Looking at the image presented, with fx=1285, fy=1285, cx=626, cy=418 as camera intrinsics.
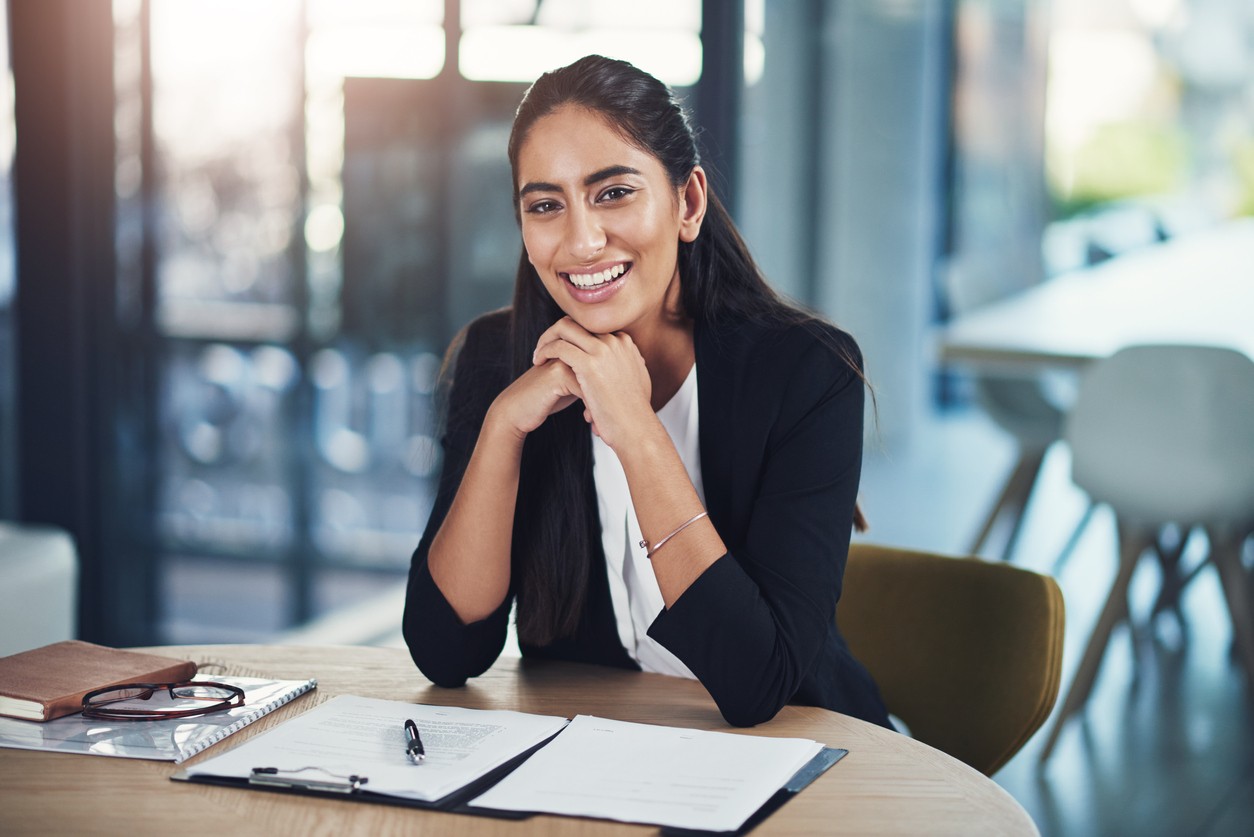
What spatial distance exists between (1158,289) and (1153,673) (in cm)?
177

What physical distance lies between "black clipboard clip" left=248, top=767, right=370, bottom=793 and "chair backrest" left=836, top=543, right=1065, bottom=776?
86cm

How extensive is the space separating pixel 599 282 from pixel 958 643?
0.66 m

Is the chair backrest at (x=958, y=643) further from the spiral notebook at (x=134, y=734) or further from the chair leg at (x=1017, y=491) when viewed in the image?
the chair leg at (x=1017, y=491)

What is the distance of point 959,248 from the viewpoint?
8.13m

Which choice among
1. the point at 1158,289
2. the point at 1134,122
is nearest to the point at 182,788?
the point at 1158,289

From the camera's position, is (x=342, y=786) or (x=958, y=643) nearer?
(x=342, y=786)

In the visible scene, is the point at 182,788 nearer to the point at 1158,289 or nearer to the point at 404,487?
the point at 404,487

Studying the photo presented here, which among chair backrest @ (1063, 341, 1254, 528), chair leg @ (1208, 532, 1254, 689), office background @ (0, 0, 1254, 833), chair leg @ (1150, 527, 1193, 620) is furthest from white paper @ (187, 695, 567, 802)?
chair leg @ (1150, 527, 1193, 620)

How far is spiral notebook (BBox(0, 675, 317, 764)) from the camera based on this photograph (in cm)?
118

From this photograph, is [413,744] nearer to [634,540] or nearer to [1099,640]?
[634,540]

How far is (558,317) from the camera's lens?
1775 mm

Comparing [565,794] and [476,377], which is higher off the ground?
[476,377]

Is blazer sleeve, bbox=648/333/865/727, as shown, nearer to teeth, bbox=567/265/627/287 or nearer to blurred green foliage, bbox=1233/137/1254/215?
teeth, bbox=567/265/627/287

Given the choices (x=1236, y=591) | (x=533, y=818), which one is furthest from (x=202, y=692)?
(x=1236, y=591)
